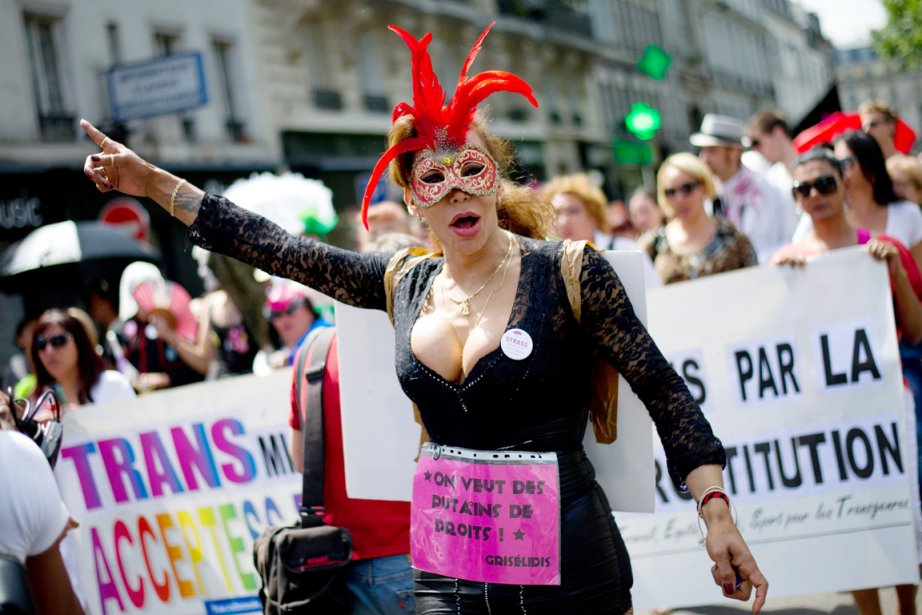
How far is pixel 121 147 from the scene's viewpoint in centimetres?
326

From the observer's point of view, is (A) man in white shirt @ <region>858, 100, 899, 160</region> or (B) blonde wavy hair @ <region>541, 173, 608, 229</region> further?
(A) man in white shirt @ <region>858, 100, 899, 160</region>

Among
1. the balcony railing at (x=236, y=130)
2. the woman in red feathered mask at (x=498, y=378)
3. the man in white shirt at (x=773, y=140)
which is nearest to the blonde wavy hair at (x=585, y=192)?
the man in white shirt at (x=773, y=140)

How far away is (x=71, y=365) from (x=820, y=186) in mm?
3791

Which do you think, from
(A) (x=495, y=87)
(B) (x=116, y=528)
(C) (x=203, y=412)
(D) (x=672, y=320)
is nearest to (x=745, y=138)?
(D) (x=672, y=320)

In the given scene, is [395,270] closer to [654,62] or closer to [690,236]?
[690,236]

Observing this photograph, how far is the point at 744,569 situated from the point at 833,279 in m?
2.58

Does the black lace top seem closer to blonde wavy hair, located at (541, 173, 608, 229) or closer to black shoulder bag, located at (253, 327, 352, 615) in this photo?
black shoulder bag, located at (253, 327, 352, 615)

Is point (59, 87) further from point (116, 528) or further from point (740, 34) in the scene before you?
point (740, 34)


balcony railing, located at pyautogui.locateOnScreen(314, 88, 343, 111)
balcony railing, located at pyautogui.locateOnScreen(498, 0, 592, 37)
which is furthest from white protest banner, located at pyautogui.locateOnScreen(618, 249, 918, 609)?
balcony railing, located at pyautogui.locateOnScreen(498, 0, 592, 37)

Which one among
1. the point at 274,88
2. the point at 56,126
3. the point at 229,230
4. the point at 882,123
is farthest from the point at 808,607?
the point at 274,88

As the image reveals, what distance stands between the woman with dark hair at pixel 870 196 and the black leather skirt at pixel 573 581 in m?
2.98

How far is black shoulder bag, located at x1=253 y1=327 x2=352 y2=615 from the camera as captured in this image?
363 centimetres

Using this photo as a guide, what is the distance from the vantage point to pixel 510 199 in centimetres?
341

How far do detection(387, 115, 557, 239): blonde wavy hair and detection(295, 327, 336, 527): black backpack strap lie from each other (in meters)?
0.82
